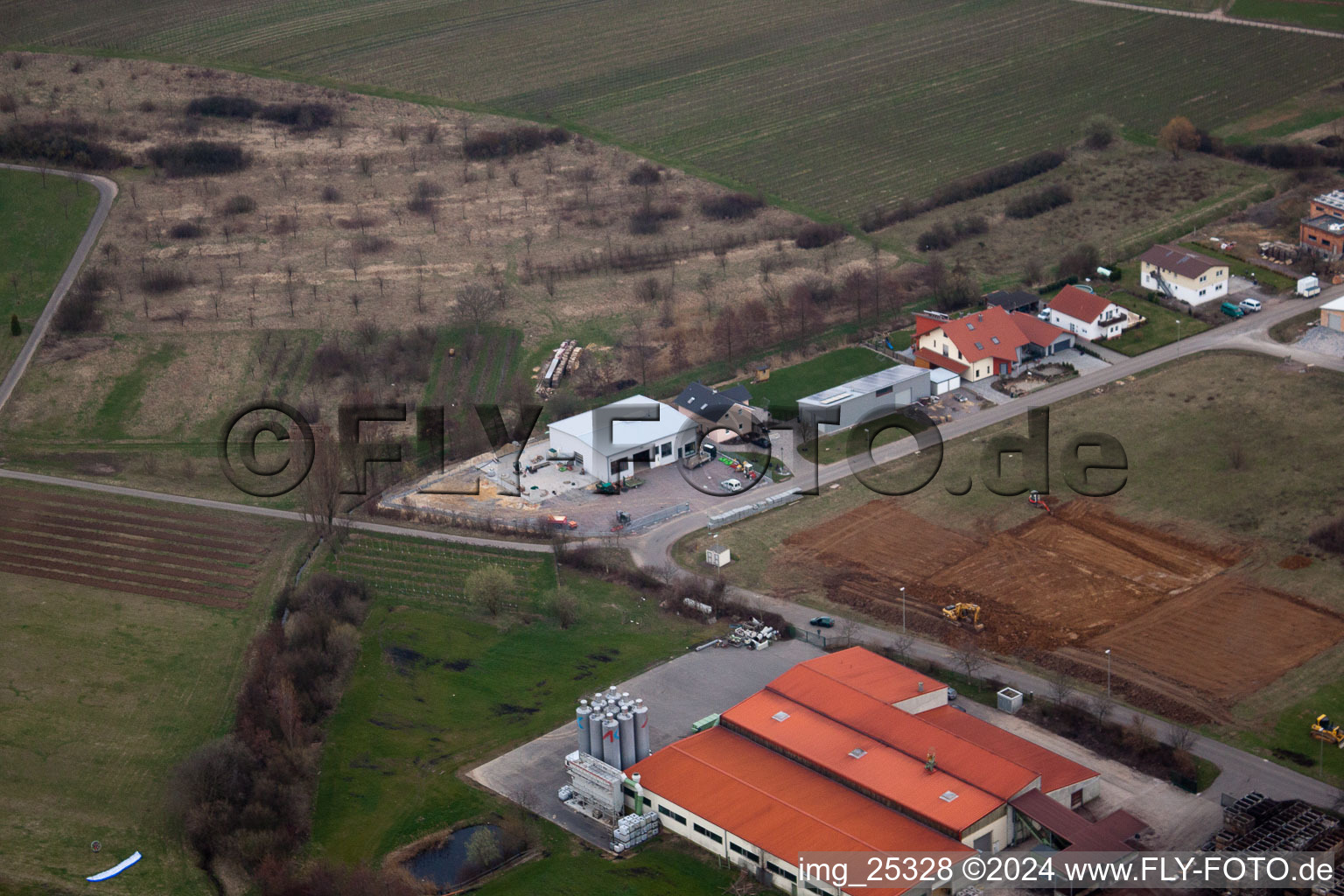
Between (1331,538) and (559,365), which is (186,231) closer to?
(559,365)

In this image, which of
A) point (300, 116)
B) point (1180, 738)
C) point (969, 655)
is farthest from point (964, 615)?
point (300, 116)

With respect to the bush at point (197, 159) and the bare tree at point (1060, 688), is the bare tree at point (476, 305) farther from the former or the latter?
the bare tree at point (1060, 688)

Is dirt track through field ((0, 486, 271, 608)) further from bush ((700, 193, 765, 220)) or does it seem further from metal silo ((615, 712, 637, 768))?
bush ((700, 193, 765, 220))

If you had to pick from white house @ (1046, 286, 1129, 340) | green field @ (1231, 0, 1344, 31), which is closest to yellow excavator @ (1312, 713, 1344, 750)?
white house @ (1046, 286, 1129, 340)

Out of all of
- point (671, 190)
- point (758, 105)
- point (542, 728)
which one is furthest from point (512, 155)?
point (542, 728)

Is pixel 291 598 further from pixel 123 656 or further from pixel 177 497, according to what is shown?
pixel 177 497

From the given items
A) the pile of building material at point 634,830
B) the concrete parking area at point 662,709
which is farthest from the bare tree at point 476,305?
the pile of building material at point 634,830
